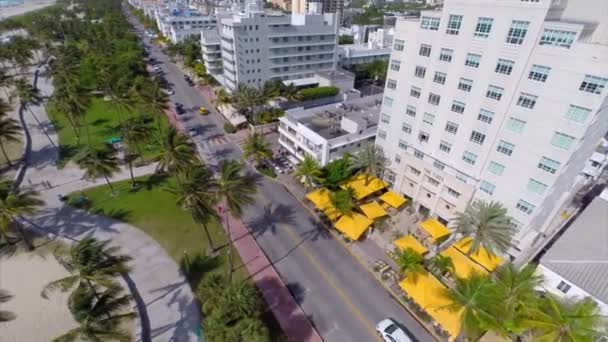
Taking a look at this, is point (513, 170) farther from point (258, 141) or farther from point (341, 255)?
point (258, 141)

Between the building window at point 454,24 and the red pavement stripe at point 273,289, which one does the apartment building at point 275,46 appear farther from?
the building window at point 454,24

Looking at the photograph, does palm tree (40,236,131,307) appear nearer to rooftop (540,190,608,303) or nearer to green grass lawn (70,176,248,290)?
green grass lawn (70,176,248,290)

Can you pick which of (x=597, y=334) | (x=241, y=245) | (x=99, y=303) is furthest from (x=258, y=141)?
(x=597, y=334)

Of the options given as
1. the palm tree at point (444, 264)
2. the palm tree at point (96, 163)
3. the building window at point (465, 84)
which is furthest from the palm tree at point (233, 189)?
the building window at point (465, 84)

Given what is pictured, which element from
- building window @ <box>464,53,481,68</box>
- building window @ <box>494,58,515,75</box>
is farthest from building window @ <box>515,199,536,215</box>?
building window @ <box>464,53,481,68</box>

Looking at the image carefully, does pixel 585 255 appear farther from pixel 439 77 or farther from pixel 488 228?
pixel 439 77

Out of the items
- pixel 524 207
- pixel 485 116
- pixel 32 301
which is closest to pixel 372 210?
pixel 524 207

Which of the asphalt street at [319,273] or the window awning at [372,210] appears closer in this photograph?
the asphalt street at [319,273]
